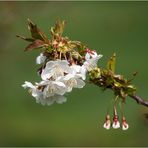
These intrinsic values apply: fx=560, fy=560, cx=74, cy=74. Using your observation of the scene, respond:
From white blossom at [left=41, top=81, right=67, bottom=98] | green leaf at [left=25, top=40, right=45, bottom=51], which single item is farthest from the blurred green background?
green leaf at [left=25, top=40, right=45, bottom=51]

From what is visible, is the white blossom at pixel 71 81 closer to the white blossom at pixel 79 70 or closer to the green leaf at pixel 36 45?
the white blossom at pixel 79 70

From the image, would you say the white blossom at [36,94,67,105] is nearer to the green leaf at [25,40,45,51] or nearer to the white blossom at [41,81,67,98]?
the white blossom at [41,81,67,98]

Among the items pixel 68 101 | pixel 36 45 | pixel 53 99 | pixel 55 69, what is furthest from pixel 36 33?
pixel 68 101

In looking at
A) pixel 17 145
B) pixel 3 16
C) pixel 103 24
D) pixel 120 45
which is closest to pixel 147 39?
pixel 120 45

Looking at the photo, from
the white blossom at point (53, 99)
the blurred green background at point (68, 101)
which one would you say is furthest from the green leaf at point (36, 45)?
the blurred green background at point (68, 101)

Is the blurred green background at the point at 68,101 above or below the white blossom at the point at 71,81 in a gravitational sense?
above
